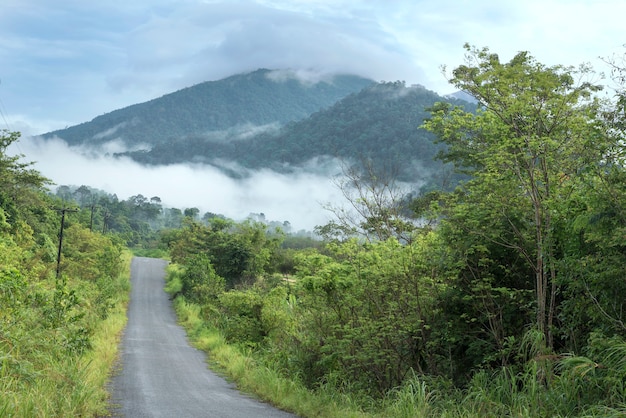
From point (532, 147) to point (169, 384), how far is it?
10.9 metres

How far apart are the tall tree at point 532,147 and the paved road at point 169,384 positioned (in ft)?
17.3

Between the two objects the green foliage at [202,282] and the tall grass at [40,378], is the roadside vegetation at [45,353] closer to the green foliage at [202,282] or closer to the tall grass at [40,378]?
the tall grass at [40,378]

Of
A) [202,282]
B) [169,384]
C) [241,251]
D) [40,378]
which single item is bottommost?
[202,282]

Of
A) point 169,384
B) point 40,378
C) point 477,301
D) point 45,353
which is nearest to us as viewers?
point 40,378

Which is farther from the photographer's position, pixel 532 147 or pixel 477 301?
pixel 477 301

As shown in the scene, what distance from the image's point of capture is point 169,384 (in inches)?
627

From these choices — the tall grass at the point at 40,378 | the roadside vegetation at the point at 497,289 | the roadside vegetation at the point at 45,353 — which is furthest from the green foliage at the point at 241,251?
the tall grass at the point at 40,378

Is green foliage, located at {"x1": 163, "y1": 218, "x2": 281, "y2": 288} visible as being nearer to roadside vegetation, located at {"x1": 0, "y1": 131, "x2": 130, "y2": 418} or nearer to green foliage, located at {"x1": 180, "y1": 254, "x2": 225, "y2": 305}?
green foliage, located at {"x1": 180, "y1": 254, "x2": 225, "y2": 305}

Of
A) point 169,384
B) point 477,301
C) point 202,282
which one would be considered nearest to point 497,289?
point 477,301

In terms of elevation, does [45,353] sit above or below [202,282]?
above

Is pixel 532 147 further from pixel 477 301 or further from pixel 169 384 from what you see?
pixel 169 384

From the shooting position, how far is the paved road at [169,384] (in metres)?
11.3

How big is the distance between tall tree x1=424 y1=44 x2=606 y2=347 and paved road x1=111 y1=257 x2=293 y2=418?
208 inches

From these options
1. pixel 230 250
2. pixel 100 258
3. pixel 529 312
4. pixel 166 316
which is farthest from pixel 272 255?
pixel 529 312
